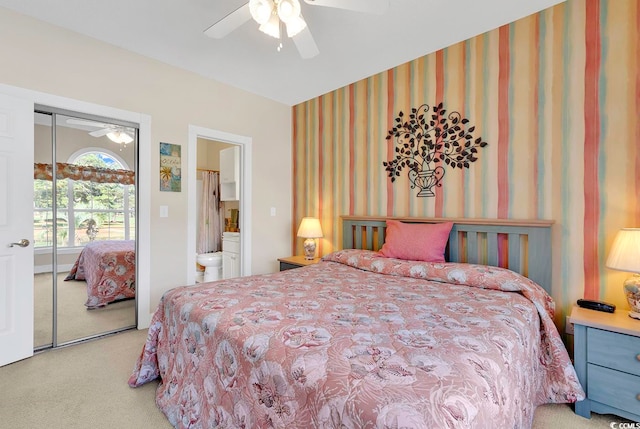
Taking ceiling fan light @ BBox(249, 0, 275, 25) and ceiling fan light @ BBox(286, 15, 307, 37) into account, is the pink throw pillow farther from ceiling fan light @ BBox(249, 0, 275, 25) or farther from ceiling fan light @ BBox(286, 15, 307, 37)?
ceiling fan light @ BBox(249, 0, 275, 25)

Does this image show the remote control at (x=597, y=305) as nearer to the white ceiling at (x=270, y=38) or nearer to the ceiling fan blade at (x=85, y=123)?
the white ceiling at (x=270, y=38)

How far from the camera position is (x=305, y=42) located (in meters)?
1.99

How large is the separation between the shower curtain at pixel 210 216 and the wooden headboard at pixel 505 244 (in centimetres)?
319

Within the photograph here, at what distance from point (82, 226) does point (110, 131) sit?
867mm

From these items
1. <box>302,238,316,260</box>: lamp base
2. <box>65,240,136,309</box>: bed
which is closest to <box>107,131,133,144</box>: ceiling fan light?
<box>65,240,136,309</box>: bed

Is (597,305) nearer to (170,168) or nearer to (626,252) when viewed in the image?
(626,252)

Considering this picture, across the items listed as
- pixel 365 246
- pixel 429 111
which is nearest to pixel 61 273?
pixel 365 246

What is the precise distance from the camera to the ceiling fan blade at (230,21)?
5.77ft

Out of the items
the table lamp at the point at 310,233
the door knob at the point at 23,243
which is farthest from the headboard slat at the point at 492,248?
the door knob at the point at 23,243

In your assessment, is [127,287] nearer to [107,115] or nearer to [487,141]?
[107,115]

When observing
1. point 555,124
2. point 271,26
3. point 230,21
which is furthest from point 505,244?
point 230,21

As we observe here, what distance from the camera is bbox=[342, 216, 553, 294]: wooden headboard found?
217cm

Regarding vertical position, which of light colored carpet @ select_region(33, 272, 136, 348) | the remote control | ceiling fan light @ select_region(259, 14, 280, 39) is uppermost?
ceiling fan light @ select_region(259, 14, 280, 39)

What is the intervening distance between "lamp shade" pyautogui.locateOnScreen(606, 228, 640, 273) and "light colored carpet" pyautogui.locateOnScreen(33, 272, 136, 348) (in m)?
3.70
